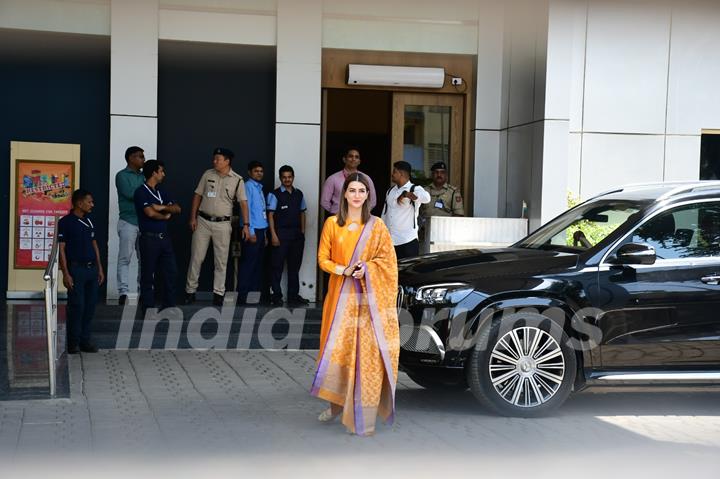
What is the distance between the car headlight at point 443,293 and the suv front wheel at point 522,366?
336 millimetres

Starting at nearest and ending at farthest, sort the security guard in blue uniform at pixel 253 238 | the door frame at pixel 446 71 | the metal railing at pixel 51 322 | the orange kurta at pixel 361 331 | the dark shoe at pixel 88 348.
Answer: the orange kurta at pixel 361 331 → the metal railing at pixel 51 322 → the dark shoe at pixel 88 348 → the security guard in blue uniform at pixel 253 238 → the door frame at pixel 446 71

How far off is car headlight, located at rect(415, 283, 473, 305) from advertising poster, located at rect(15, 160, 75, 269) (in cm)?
858

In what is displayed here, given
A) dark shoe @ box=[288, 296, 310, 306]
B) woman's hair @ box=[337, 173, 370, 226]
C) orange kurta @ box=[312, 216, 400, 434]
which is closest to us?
orange kurta @ box=[312, 216, 400, 434]

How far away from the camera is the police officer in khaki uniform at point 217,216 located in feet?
43.2

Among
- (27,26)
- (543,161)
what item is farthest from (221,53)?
(543,161)

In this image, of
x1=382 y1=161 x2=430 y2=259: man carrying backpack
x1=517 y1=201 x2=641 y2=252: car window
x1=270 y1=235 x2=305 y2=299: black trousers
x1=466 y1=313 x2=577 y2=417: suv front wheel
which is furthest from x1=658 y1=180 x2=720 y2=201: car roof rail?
x1=270 y1=235 x2=305 y2=299: black trousers

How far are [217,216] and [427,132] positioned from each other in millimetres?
3989

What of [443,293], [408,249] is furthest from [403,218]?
[443,293]

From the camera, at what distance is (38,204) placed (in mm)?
15148

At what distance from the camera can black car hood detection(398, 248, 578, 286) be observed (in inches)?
323

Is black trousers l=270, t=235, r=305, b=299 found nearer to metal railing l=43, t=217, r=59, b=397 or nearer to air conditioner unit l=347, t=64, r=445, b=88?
air conditioner unit l=347, t=64, r=445, b=88

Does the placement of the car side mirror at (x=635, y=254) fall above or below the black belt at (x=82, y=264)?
above

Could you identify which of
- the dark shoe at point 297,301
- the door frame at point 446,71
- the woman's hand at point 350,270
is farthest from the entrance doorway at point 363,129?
the woman's hand at point 350,270

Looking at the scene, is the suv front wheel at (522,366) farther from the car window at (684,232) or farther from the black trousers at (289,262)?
the black trousers at (289,262)
